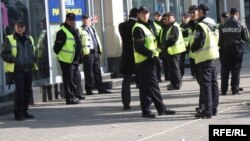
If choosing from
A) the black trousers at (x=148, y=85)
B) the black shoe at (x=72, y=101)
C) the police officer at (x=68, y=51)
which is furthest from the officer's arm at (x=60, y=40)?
the black trousers at (x=148, y=85)

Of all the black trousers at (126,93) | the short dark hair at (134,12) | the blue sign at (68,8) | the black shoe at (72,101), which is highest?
the blue sign at (68,8)

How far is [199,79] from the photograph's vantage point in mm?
10586

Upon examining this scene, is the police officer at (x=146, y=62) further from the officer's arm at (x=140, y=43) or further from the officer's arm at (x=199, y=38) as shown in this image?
the officer's arm at (x=199, y=38)

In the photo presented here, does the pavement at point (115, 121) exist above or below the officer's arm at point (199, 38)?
below

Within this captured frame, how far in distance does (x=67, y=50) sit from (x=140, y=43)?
302 cm

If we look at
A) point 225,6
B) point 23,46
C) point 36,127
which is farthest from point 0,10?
point 225,6

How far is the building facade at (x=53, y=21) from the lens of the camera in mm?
13578

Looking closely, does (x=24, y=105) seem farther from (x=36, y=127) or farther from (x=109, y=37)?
(x=109, y=37)

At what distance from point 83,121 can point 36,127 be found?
2.96 ft

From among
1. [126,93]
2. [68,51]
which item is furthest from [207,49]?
[68,51]

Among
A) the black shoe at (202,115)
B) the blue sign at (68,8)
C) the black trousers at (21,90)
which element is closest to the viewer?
the black shoe at (202,115)

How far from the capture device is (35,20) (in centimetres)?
1472

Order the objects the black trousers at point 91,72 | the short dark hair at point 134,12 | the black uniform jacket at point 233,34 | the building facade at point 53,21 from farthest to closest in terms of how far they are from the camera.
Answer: the black trousers at point 91,72 < the building facade at point 53,21 < the black uniform jacket at point 233,34 < the short dark hair at point 134,12

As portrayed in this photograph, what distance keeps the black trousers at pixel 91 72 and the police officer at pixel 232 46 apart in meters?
3.31
